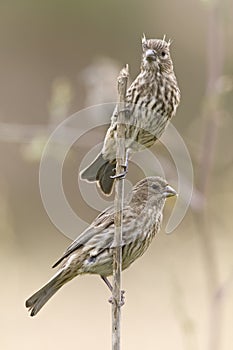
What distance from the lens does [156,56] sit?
204 inches

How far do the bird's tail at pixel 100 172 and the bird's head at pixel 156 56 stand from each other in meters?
0.61

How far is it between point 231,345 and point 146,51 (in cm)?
480

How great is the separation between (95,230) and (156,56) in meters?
0.91

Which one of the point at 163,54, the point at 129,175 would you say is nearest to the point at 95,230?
the point at 163,54

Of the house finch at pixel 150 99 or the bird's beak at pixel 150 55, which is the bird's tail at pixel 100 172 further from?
the bird's beak at pixel 150 55

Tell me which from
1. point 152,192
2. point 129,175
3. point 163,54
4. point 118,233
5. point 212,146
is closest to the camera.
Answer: point 118,233

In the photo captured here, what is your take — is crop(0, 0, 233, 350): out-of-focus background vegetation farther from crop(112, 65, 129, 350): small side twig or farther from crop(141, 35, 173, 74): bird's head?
crop(112, 65, 129, 350): small side twig

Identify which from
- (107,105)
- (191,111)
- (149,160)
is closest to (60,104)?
(107,105)

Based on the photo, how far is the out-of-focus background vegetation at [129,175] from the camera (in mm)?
5777

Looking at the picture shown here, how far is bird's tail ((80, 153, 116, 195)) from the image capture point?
5.48m

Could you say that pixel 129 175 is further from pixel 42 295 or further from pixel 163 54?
pixel 42 295

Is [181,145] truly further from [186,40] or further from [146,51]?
[186,40]

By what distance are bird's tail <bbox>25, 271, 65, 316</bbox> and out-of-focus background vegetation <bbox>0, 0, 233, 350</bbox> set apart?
49 centimetres

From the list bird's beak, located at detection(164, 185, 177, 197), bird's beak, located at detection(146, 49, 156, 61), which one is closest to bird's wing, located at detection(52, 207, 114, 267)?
bird's beak, located at detection(164, 185, 177, 197)
